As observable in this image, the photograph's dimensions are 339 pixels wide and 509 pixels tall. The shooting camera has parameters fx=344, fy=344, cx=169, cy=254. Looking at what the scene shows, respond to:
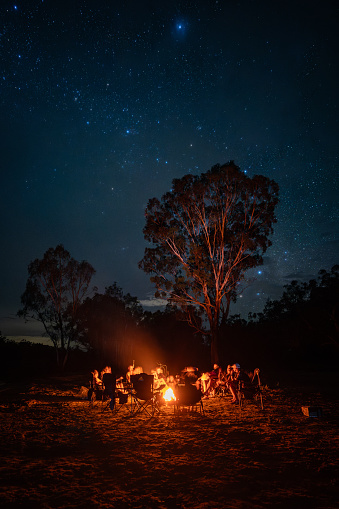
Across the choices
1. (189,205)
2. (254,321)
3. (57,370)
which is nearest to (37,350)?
(57,370)

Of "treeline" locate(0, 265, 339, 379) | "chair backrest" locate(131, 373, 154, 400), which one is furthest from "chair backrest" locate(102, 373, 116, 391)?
"treeline" locate(0, 265, 339, 379)

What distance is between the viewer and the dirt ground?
152 inches

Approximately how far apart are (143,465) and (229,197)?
1602 centimetres

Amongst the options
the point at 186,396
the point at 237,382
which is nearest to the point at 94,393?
the point at 186,396

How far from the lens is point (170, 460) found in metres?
5.19

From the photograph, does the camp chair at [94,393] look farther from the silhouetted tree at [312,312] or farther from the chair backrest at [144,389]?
the silhouetted tree at [312,312]

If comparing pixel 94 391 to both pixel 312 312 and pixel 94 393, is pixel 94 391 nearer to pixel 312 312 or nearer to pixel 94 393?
pixel 94 393

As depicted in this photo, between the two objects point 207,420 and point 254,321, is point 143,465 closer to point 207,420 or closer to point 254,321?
point 207,420

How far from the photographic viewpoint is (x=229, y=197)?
19250mm

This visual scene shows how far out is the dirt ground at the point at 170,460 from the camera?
3.86 m

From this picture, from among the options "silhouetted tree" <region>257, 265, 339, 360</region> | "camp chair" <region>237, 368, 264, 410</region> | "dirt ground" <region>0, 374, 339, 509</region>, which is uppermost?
"silhouetted tree" <region>257, 265, 339, 360</region>

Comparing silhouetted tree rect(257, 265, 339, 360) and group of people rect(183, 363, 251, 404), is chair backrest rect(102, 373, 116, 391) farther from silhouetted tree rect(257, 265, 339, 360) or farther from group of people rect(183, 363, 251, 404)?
silhouetted tree rect(257, 265, 339, 360)

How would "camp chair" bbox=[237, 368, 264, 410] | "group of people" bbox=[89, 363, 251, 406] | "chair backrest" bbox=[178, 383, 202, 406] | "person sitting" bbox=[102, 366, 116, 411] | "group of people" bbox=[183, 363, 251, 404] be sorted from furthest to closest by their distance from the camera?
"group of people" bbox=[183, 363, 251, 404]
"group of people" bbox=[89, 363, 251, 406]
"camp chair" bbox=[237, 368, 264, 410]
"person sitting" bbox=[102, 366, 116, 411]
"chair backrest" bbox=[178, 383, 202, 406]

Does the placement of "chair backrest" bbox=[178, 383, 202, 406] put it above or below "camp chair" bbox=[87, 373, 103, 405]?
above
